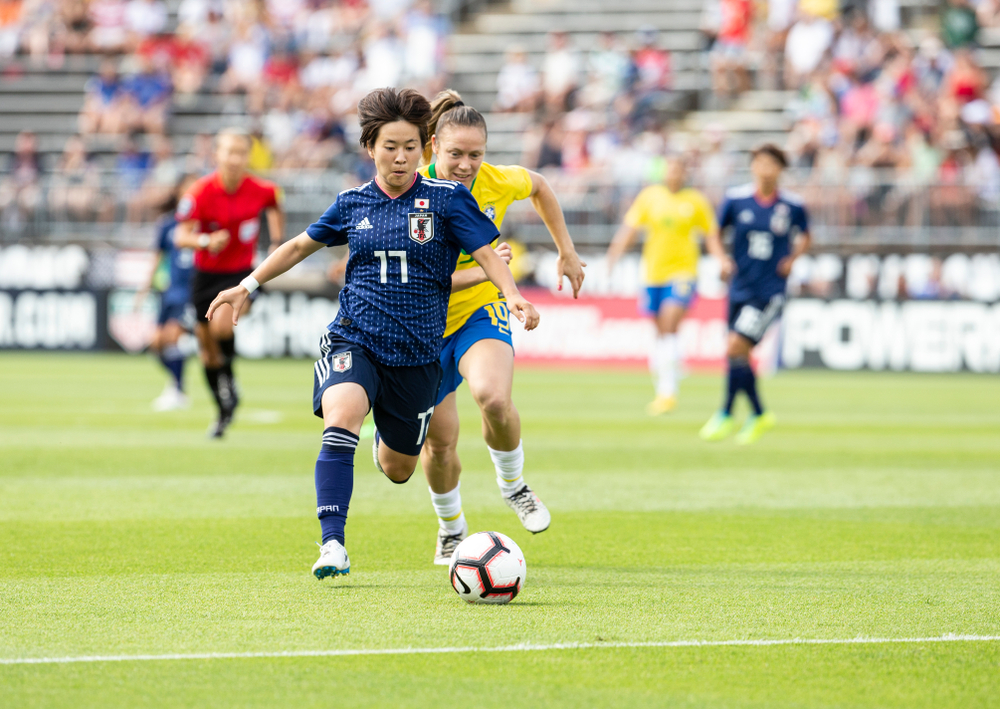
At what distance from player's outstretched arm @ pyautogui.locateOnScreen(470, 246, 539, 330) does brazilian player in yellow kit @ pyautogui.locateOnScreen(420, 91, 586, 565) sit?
66cm

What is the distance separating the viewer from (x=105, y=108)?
2953cm

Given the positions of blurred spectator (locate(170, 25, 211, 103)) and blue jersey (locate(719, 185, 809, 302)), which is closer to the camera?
blue jersey (locate(719, 185, 809, 302))

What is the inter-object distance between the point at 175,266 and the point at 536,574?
1095cm

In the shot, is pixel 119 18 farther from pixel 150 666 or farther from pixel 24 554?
pixel 150 666

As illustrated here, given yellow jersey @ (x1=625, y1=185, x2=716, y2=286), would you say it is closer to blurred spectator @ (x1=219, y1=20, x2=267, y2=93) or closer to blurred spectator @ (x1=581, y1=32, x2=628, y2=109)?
blurred spectator @ (x1=581, y1=32, x2=628, y2=109)

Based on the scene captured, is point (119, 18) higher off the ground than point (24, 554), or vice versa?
point (119, 18)

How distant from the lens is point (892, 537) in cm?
754

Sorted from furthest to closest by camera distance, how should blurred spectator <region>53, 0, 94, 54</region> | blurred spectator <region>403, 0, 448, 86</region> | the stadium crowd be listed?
1. blurred spectator <region>53, 0, 94, 54</region>
2. blurred spectator <region>403, 0, 448, 86</region>
3. the stadium crowd

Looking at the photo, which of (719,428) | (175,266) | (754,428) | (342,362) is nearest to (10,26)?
(175,266)

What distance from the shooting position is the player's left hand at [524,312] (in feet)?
18.5

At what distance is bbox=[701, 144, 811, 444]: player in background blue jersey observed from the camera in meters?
12.7

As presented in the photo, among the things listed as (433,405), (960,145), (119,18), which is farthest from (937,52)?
(433,405)

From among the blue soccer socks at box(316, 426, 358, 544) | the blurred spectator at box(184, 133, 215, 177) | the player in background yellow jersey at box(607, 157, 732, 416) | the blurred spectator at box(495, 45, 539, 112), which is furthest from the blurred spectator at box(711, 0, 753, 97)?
the blue soccer socks at box(316, 426, 358, 544)

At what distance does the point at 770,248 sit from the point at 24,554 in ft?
26.1
